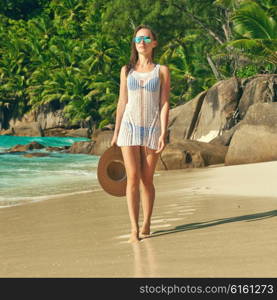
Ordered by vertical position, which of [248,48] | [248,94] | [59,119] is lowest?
[59,119]

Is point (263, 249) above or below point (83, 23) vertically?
below

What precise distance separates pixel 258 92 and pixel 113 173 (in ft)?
60.3

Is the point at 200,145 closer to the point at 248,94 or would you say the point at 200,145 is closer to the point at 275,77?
the point at 248,94

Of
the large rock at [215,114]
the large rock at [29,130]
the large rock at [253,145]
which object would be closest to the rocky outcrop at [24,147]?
the large rock at [215,114]

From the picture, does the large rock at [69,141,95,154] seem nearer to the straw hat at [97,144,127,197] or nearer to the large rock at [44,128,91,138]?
the large rock at [44,128,91,138]

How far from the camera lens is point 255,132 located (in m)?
15.3

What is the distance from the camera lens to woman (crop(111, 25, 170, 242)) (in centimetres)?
524

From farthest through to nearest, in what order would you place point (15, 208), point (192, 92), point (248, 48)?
1. point (192, 92)
2. point (248, 48)
3. point (15, 208)

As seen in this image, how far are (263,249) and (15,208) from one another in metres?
4.82

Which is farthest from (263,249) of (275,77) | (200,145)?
(275,77)

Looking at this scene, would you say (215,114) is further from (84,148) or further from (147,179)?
(147,179)

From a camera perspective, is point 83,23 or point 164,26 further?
point 83,23

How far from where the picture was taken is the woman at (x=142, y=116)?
524 centimetres

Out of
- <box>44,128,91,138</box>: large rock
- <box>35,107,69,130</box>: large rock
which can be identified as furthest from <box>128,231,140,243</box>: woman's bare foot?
<box>35,107,69,130</box>: large rock
